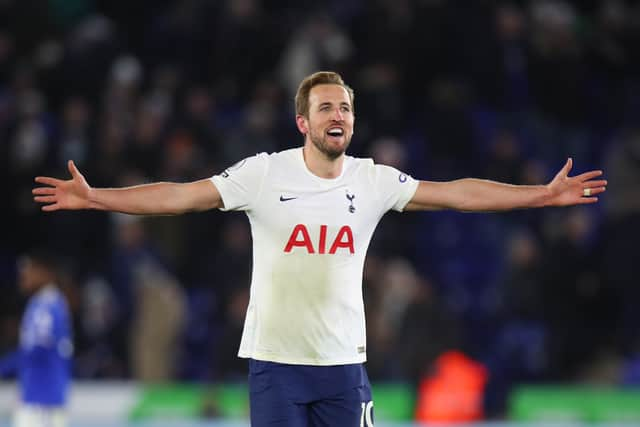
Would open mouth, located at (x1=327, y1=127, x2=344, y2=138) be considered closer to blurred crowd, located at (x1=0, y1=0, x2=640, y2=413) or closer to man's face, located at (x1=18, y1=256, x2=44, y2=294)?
man's face, located at (x1=18, y1=256, x2=44, y2=294)

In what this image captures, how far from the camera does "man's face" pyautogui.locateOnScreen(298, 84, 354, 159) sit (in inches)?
215

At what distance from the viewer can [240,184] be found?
215 inches

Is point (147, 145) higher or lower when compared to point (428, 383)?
higher

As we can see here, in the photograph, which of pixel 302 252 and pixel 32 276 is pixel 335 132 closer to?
pixel 302 252

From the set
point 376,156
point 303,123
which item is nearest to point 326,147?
point 303,123

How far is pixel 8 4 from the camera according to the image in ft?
47.8

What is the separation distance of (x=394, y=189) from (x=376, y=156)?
6.84 metres

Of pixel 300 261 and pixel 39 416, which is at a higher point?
pixel 300 261

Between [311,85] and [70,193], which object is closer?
[70,193]

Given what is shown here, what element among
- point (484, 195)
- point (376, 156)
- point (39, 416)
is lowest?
point (39, 416)

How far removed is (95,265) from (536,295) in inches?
171

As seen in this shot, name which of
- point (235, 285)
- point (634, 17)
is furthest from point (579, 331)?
point (634, 17)

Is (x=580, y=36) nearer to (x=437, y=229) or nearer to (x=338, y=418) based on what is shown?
(x=437, y=229)

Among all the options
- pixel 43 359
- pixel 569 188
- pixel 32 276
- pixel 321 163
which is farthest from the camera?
pixel 32 276
